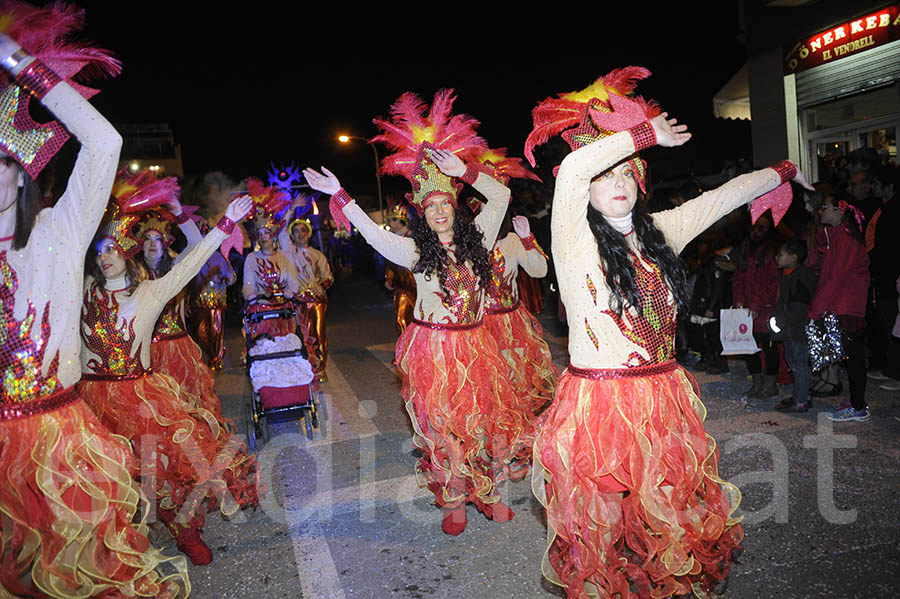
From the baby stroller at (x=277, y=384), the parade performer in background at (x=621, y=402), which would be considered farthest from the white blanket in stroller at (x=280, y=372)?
the parade performer in background at (x=621, y=402)

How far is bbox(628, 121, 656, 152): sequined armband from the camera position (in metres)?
2.78

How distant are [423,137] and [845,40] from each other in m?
10.3

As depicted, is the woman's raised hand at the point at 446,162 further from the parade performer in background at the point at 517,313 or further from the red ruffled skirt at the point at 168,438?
the red ruffled skirt at the point at 168,438

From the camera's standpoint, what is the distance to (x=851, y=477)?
4719mm

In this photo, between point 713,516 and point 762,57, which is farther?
point 762,57

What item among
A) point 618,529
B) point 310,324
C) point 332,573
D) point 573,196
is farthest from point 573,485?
point 310,324

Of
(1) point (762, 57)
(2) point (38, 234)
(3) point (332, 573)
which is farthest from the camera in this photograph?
(1) point (762, 57)

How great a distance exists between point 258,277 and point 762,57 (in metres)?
10.8

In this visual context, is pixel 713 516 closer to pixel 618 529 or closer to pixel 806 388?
pixel 618 529

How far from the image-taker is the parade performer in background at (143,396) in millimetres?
4082

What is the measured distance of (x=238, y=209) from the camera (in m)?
3.96

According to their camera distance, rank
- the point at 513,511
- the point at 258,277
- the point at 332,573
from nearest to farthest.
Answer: the point at 332,573, the point at 513,511, the point at 258,277

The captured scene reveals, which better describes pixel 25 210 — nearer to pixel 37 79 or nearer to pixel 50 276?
pixel 50 276

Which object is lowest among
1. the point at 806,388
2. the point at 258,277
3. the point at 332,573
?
the point at 332,573
